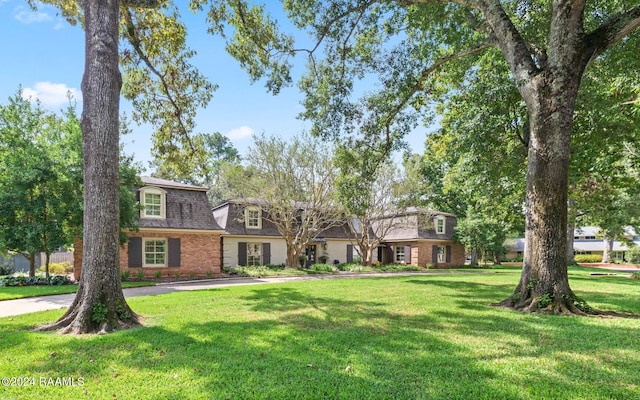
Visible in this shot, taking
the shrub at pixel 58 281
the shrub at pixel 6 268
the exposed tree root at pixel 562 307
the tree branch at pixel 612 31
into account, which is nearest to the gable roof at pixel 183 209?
the shrub at pixel 58 281

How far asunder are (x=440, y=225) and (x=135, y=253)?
72.3 feet

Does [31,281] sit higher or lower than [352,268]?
higher

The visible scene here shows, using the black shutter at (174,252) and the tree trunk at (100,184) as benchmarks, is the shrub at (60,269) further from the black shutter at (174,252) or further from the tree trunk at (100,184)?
the tree trunk at (100,184)

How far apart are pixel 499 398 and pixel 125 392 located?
11.2 ft

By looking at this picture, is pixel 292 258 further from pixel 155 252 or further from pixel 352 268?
pixel 155 252

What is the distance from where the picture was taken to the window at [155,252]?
17.2 metres

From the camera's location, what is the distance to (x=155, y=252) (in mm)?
17406

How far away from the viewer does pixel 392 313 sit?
276 inches

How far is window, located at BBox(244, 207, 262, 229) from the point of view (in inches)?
870

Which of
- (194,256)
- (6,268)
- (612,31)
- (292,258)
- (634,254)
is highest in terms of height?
(612,31)

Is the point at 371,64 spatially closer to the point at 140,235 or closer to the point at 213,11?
the point at 213,11

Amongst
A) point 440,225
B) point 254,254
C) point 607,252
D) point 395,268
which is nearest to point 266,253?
point 254,254

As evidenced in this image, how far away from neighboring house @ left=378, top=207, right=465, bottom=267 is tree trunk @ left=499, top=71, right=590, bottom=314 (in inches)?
698

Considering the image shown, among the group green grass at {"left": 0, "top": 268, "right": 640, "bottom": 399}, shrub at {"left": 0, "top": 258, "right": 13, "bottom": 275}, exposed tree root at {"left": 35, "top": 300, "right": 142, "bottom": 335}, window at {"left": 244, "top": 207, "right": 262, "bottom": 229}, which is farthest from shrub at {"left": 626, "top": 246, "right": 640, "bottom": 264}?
shrub at {"left": 0, "top": 258, "right": 13, "bottom": 275}
